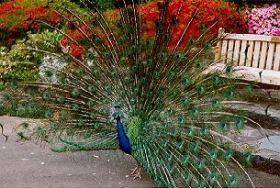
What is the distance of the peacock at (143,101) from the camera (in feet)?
17.0

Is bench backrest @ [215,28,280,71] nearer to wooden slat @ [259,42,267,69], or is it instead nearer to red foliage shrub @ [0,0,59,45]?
wooden slat @ [259,42,267,69]

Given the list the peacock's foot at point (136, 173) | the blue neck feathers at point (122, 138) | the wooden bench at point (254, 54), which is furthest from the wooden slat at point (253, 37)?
the blue neck feathers at point (122, 138)

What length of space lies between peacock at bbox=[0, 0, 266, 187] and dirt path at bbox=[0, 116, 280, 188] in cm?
29

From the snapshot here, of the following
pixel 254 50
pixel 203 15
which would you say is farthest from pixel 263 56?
pixel 203 15

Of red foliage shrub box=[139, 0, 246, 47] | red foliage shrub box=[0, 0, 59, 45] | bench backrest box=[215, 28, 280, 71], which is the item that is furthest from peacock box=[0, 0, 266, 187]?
red foliage shrub box=[0, 0, 59, 45]

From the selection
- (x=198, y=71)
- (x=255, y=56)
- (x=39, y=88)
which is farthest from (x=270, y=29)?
(x=39, y=88)

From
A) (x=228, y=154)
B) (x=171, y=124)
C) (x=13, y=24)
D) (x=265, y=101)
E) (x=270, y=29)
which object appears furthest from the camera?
(x=13, y=24)

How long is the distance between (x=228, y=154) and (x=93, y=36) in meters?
2.12

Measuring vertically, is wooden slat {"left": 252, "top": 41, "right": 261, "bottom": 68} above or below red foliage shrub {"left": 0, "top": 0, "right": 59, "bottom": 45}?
below

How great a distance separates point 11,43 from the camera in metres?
12.0

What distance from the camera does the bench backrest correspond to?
8016 millimetres

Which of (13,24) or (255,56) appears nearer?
(255,56)

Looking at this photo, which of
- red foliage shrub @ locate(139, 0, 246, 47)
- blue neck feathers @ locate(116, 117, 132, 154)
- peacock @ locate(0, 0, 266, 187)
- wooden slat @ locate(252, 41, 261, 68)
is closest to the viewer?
peacock @ locate(0, 0, 266, 187)

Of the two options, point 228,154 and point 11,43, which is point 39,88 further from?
point 11,43
